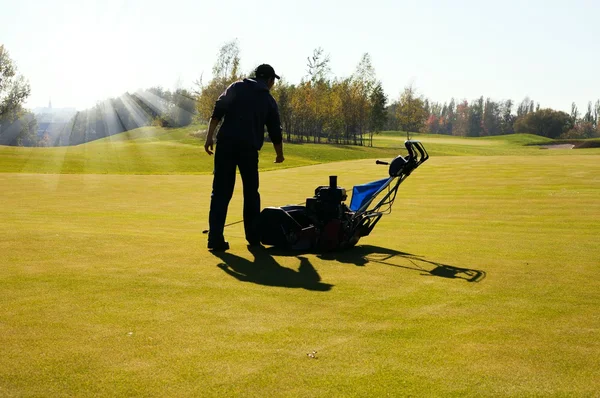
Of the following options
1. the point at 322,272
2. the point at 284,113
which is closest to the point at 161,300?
the point at 322,272

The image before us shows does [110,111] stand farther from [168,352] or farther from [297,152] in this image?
[168,352]

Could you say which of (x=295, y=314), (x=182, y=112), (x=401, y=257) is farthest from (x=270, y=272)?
(x=182, y=112)

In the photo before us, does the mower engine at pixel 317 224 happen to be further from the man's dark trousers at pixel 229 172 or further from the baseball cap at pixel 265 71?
the baseball cap at pixel 265 71

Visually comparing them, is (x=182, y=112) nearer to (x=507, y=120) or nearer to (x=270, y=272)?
(x=507, y=120)

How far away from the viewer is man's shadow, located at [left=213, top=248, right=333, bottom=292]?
6008 mm

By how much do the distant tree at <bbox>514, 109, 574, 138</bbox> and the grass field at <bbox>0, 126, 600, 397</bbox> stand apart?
145 meters

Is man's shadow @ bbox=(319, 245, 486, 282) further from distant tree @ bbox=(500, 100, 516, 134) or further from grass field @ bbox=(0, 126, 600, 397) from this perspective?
distant tree @ bbox=(500, 100, 516, 134)

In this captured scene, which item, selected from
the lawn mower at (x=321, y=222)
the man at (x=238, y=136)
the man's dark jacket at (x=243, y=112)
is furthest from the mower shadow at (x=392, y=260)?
the man's dark jacket at (x=243, y=112)

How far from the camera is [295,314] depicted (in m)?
4.88

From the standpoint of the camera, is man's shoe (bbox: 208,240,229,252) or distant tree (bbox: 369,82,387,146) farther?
distant tree (bbox: 369,82,387,146)

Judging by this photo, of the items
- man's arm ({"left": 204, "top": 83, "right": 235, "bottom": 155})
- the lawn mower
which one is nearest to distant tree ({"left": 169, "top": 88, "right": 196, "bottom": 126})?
man's arm ({"left": 204, "top": 83, "right": 235, "bottom": 155})

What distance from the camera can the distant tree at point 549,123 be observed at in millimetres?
144375

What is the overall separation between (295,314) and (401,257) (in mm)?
3101

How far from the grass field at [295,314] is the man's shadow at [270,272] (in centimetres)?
3
